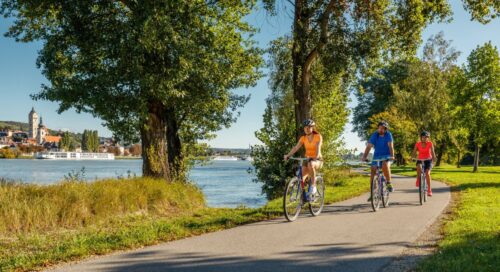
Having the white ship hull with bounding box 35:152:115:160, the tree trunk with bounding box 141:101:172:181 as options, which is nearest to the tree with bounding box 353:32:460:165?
the tree trunk with bounding box 141:101:172:181

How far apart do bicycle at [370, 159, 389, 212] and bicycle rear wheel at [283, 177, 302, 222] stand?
7.03ft

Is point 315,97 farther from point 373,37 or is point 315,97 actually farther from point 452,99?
point 452,99

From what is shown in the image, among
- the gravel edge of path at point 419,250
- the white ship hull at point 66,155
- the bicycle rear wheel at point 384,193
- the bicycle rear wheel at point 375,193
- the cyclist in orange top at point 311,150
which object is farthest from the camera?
the white ship hull at point 66,155

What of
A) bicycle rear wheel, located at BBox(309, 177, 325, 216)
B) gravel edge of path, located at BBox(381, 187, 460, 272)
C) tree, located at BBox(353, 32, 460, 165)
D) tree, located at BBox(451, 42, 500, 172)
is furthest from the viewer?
tree, located at BBox(353, 32, 460, 165)

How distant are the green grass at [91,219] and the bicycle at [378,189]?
2.20 metres

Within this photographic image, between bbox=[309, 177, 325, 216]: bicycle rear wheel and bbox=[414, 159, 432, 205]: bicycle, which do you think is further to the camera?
bbox=[414, 159, 432, 205]: bicycle

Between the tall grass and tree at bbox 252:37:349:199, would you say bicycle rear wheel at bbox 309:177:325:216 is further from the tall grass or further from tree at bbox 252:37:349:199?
tree at bbox 252:37:349:199

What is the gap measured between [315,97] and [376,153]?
287 inches

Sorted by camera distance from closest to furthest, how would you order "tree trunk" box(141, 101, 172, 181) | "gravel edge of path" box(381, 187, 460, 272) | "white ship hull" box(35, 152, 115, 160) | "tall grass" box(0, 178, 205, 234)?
1. "gravel edge of path" box(381, 187, 460, 272)
2. "tall grass" box(0, 178, 205, 234)
3. "tree trunk" box(141, 101, 172, 181)
4. "white ship hull" box(35, 152, 115, 160)

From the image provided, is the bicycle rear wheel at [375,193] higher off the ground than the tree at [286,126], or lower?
lower

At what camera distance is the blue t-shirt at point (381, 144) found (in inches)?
440

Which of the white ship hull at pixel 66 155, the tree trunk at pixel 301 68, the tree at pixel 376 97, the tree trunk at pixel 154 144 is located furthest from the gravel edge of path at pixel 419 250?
the white ship hull at pixel 66 155

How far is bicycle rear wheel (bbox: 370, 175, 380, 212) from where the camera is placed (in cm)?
1076

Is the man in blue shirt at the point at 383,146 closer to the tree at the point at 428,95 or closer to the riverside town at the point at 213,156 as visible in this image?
the riverside town at the point at 213,156
